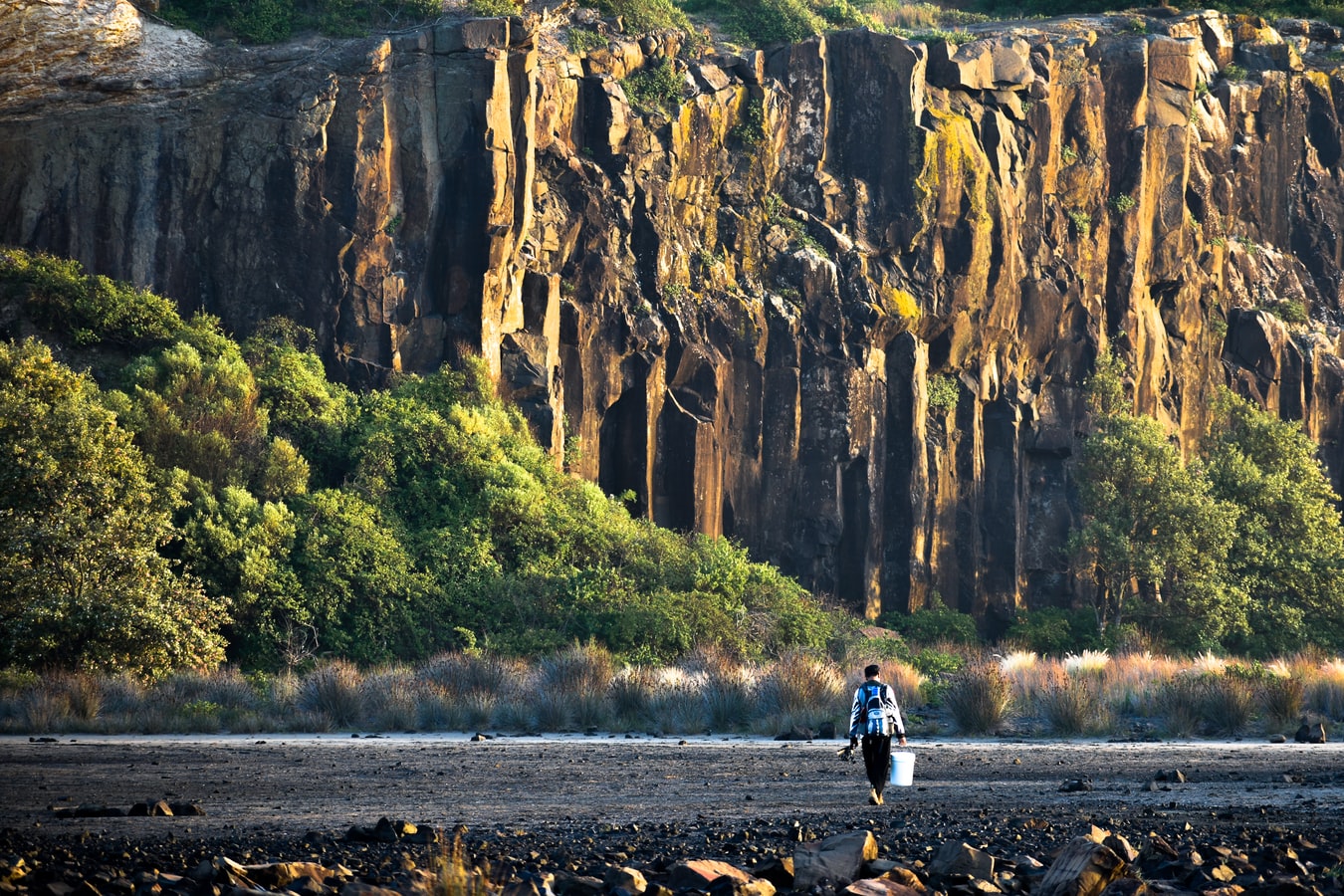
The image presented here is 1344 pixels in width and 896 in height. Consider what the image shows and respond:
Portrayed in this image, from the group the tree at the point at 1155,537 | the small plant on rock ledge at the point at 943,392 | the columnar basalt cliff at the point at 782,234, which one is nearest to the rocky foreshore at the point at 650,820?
the columnar basalt cliff at the point at 782,234

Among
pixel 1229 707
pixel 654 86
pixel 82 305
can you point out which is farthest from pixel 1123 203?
pixel 82 305

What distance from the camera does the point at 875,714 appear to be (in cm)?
1461

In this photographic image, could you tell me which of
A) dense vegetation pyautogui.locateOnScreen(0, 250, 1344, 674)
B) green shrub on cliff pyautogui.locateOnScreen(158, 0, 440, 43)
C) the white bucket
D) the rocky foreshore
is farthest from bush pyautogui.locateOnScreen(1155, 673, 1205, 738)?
green shrub on cliff pyautogui.locateOnScreen(158, 0, 440, 43)

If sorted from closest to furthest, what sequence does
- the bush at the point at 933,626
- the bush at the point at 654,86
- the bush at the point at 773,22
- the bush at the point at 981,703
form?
1. the bush at the point at 981,703
2. the bush at the point at 654,86
3. the bush at the point at 933,626
4. the bush at the point at 773,22

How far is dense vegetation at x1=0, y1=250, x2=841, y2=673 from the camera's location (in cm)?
2792

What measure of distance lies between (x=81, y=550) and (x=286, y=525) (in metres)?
6.84

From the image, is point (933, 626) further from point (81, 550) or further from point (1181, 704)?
point (81, 550)

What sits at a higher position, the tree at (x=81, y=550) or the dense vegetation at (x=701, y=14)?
the dense vegetation at (x=701, y=14)

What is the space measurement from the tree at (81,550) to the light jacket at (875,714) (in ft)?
52.5

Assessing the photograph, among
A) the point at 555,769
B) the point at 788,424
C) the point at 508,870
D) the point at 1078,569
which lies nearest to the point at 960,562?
the point at 1078,569

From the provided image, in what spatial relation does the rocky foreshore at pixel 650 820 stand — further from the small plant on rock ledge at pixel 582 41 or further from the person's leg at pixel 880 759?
the small plant on rock ledge at pixel 582 41

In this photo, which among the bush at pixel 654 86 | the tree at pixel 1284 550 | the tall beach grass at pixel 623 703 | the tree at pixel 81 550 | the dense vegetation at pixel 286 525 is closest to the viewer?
the tall beach grass at pixel 623 703

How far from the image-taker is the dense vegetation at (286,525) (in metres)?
27.9

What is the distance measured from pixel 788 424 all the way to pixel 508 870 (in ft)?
129
